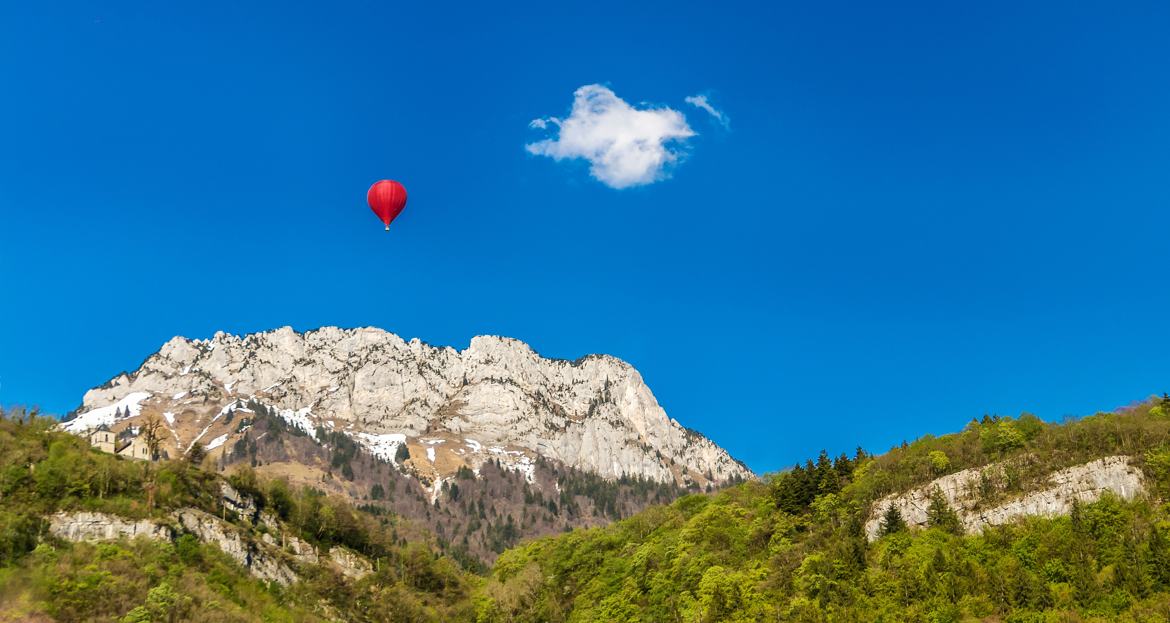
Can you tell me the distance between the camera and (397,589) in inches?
4560

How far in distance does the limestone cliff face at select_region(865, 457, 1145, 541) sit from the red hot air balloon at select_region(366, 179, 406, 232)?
197 feet

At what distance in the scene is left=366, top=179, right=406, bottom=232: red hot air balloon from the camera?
257ft

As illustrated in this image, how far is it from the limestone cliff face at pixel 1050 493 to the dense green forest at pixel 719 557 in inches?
56.8

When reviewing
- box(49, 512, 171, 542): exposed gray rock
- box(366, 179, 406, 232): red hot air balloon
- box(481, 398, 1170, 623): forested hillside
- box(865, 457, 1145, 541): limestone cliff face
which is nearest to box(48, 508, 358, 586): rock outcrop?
box(49, 512, 171, 542): exposed gray rock

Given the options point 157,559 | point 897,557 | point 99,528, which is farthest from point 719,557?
point 99,528

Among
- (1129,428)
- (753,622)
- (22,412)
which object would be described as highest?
(22,412)

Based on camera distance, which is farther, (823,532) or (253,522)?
(253,522)

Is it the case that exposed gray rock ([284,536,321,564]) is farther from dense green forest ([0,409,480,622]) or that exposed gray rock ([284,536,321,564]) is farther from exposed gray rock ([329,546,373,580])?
exposed gray rock ([329,546,373,580])

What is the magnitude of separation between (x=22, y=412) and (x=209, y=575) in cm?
3586

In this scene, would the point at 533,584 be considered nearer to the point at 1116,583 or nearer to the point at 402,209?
the point at 402,209

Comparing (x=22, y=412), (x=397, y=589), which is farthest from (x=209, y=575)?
(x=22, y=412)

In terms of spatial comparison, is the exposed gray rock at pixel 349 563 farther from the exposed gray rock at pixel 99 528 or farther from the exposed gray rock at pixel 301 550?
the exposed gray rock at pixel 99 528

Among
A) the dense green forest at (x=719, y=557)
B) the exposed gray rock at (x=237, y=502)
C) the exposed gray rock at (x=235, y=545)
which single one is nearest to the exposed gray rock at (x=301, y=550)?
the dense green forest at (x=719, y=557)

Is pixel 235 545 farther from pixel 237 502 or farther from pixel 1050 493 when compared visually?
pixel 1050 493
